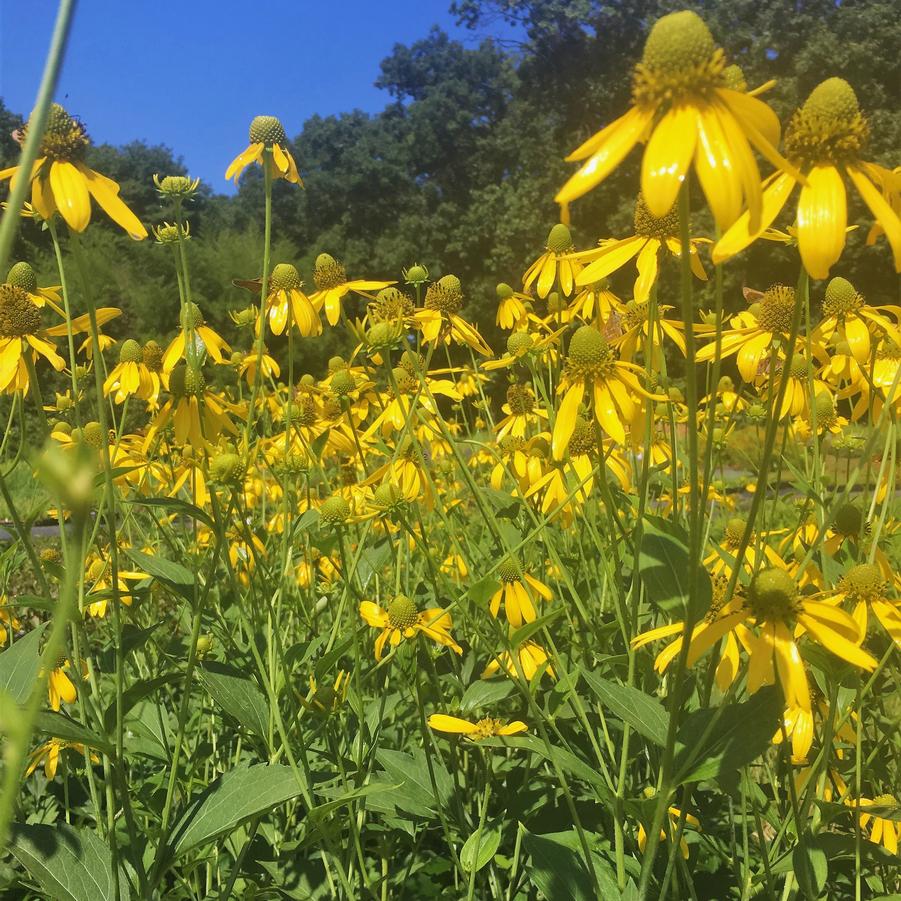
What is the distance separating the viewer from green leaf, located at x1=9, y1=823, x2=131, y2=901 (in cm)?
109

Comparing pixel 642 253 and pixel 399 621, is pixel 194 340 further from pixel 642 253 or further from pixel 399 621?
pixel 642 253

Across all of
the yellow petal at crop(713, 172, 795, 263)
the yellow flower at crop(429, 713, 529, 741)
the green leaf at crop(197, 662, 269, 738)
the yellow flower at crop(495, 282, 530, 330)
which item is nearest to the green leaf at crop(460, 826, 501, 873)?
Answer: the yellow flower at crop(429, 713, 529, 741)

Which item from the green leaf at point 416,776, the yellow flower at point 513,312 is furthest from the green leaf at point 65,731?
the yellow flower at point 513,312

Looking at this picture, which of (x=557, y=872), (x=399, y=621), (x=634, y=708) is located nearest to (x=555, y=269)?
(x=399, y=621)

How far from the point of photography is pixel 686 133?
78 centimetres

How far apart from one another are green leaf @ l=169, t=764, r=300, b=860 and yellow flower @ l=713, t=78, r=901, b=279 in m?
0.90

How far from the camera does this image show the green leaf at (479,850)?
4.39ft

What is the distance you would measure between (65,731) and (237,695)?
1.61 feet

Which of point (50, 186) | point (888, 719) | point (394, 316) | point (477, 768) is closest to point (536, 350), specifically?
point (394, 316)

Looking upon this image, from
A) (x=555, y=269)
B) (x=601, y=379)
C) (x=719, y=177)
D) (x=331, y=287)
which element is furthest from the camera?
(x=331, y=287)

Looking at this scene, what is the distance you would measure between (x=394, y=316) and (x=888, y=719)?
5.07ft

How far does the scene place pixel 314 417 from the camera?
8.84ft

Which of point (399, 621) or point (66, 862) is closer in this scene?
point (66, 862)

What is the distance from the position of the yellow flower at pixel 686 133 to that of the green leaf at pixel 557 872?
895 mm
